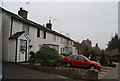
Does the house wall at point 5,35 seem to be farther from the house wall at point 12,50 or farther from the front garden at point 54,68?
the front garden at point 54,68

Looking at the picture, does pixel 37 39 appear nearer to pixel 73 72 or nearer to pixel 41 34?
pixel 41 34

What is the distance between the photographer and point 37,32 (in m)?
20.9

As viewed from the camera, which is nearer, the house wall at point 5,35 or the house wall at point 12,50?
the house wall at point 12,50

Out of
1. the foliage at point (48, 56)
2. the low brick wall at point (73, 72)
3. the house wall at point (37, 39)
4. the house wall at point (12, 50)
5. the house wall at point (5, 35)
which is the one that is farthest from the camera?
the house wall at point (37, 39)

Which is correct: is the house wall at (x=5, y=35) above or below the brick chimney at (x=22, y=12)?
below

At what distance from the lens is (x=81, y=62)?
14.5 meters

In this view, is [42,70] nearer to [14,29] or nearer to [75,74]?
[75,74]

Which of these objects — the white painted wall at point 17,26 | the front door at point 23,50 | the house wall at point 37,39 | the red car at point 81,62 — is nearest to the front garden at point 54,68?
the red car at point 81,62

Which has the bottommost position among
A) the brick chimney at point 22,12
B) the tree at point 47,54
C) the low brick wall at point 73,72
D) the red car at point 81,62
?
the low brick wall at point 73,72

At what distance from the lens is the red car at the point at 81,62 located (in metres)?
14.3

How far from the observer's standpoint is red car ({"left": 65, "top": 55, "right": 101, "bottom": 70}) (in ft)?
46.9

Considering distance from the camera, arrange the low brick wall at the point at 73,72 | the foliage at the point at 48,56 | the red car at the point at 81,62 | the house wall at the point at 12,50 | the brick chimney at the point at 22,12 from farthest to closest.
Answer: the brick chimney at the point at 22,12 < the house wall at the point at 12,50 < the red car at the point at 81,62 < the foliage at the point at 48,56 < the low brick wall at the point at 73,72

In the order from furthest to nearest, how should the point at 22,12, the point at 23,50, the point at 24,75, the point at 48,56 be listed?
the point at 22,12 < the point at 23,50 < the point at 48,56 < the point at 24,75

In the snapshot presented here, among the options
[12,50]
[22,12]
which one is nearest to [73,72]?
[12,50]
